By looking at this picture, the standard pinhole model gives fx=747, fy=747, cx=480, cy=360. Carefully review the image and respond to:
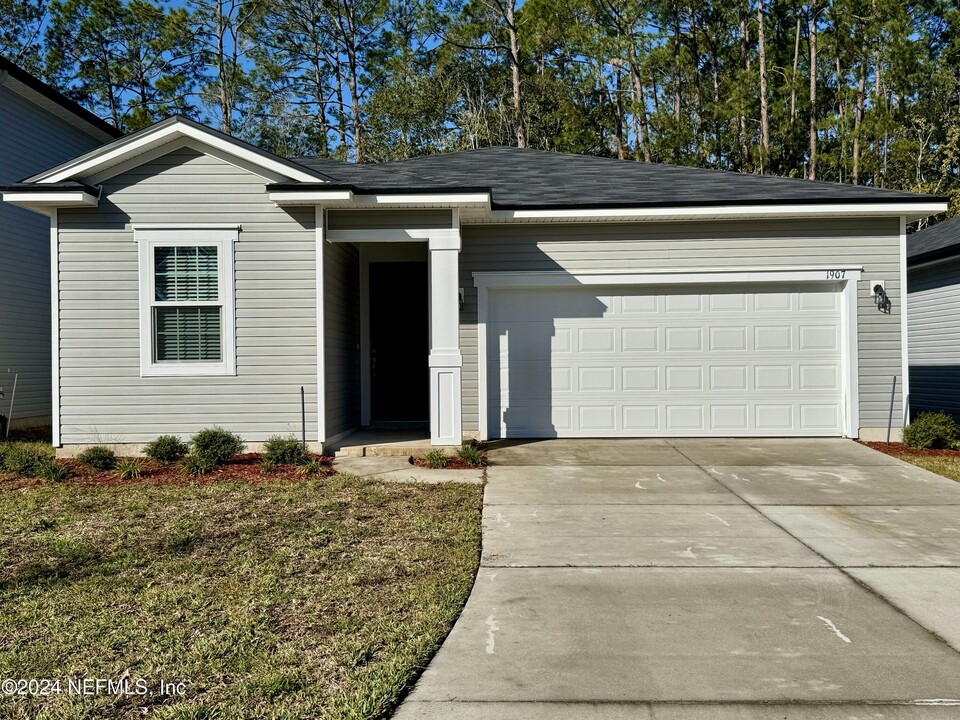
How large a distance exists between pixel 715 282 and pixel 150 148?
7.55 m

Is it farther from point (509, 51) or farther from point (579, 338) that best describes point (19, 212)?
point (509, 51)

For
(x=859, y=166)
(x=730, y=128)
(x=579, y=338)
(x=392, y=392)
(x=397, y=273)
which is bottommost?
(x=392, y=392)

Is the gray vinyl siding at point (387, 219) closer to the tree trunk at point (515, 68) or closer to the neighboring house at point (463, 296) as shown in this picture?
the neighboring house at point (463, 296)

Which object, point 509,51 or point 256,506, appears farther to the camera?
point 509,51

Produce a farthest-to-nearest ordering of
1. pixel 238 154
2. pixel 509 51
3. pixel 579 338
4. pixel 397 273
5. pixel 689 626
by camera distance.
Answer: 1. pixel 509 51
2. pixel 397 273
3. pixel 579 338
4. pixel 238 154
5. pixel 689 626

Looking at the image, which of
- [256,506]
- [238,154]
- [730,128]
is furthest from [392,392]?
[730,128]

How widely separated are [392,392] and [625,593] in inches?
314

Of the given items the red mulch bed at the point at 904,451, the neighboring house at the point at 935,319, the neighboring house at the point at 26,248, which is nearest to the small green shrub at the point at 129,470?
the neighboring house at the point at 26,248

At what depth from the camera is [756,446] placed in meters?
9.97

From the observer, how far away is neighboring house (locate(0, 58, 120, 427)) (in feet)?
39.4

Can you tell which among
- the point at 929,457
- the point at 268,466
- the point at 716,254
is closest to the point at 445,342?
the point at 268,466

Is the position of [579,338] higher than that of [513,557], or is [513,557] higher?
[579,338]

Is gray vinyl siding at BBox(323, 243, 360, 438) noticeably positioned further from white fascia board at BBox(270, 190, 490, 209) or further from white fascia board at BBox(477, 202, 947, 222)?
white fascia board at BBox(477, 202, 947, 222)

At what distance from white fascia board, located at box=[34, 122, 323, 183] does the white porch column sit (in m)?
1.73
